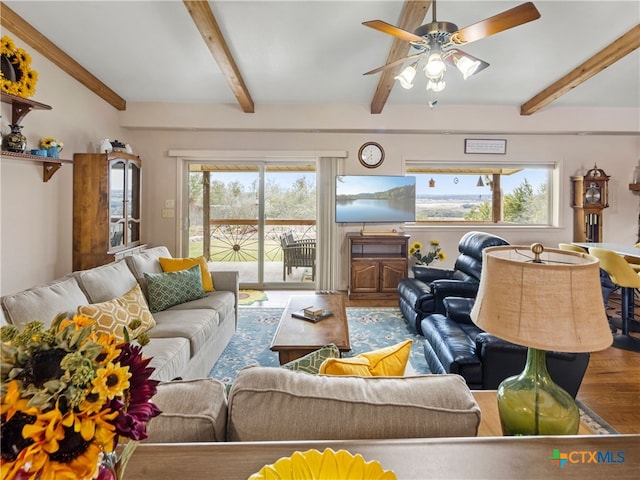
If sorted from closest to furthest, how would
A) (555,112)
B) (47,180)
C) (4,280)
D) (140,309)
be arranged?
(140,309), (4,280), (47,180), (555,112)

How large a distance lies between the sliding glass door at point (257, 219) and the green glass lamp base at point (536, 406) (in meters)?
4.49

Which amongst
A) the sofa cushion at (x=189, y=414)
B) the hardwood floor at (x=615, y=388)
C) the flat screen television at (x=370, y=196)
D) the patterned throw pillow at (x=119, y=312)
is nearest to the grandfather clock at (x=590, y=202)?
the flat screen television at (x=370, y=196)

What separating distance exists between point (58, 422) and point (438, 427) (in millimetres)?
780

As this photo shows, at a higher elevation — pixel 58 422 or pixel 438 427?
pixel 58 422

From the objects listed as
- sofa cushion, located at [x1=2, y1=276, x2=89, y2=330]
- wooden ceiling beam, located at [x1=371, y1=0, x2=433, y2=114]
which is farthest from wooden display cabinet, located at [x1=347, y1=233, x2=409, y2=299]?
sofa cushion, located at [x1=2, y1=276, x2=89, y2=330]

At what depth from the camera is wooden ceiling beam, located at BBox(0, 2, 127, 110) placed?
2869mm

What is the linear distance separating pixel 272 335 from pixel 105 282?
159cm

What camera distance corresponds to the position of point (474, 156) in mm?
5219

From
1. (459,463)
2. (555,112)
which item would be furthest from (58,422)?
(555,112)

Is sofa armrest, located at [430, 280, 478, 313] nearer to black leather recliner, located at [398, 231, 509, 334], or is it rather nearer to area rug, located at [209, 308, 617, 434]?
black leather recliner, located at [398, 231, 509, 334]

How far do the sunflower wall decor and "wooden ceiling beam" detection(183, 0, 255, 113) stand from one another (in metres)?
1.33

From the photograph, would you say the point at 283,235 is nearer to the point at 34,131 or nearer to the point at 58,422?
the point at 34,131

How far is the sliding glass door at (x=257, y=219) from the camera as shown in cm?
532

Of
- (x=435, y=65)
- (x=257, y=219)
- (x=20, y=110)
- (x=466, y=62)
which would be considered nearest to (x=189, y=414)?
(x=435, y=65)
